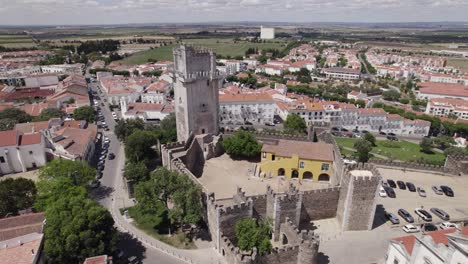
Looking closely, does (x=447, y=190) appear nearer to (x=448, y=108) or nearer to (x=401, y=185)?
(x=401, y=185)

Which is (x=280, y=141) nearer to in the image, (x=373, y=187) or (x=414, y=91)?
(x=373, y=187)

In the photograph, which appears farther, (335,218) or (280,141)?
(280,141)

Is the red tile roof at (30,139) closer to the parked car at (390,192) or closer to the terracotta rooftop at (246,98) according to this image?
the terracotta rooftop at (246,98)

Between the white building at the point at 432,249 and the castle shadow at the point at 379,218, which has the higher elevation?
the white building at the point at 432,249

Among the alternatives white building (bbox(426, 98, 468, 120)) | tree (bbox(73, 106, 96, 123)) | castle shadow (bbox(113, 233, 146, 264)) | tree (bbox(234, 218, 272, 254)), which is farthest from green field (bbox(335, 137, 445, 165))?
tree (bbox(73, 106, 96, 123))

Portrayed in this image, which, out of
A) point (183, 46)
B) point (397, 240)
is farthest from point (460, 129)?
point (183, 46)

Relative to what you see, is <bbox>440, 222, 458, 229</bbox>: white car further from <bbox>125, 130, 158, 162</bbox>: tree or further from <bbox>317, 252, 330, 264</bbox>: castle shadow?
<bbox>125, 130, 158, 162</bbox>: tree

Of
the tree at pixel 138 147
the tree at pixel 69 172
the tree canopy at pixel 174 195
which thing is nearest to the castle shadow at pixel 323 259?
the tree canopy at pixel 174 195
